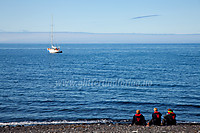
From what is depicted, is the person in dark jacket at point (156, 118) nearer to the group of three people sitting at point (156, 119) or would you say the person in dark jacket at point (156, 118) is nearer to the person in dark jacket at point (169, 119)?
the group of three people sitting at point (156, 119)

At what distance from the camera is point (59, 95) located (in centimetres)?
3105

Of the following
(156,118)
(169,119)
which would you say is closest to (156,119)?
(156,118)

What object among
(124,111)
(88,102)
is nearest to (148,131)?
(124,111)

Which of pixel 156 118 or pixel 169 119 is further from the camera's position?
pixel 169 119

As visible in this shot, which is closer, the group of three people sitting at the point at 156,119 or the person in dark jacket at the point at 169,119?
the group of three people sitting at the point at 156,119

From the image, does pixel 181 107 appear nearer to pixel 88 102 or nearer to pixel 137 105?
pixel 137 105

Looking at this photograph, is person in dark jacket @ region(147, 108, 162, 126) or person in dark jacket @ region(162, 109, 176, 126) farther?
person in dark jacket @ region(162, 109, 176, 126)

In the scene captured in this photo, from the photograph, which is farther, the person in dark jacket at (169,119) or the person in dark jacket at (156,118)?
the person in dark jacket at (169,119)

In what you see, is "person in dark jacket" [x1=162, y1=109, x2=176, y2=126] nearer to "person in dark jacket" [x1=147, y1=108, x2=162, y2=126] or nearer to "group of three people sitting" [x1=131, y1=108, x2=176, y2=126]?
"group of three people sitting" [x1=131, y1=108, x2=176, y2=126]

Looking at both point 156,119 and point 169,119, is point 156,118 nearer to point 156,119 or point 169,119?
point 156,119

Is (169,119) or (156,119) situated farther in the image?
(169,119)

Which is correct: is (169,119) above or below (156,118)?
below

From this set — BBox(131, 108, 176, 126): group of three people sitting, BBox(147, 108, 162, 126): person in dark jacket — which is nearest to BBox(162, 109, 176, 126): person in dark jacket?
BBox(131, 108, 176, 126): group of three people sitting

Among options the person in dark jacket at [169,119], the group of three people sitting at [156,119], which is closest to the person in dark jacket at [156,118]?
the group of three people sitting at [156,119]
